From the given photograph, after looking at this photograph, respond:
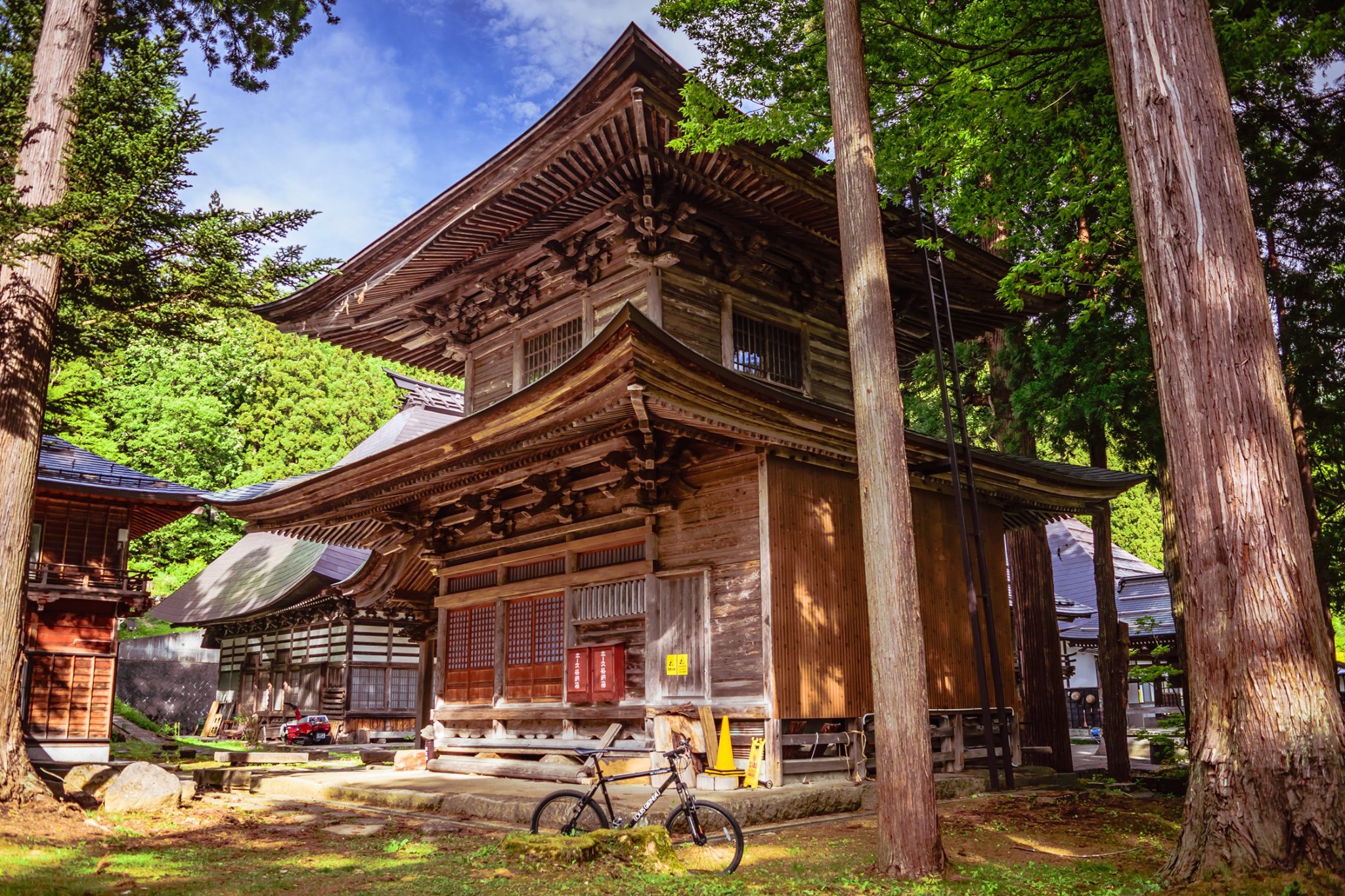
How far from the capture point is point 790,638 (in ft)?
34.3

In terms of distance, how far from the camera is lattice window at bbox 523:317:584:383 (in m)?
13.2

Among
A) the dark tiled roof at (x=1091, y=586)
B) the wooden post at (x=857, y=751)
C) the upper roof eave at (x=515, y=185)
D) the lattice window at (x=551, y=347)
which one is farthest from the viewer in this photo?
the dark tiled roof at (x=1091, y=586)

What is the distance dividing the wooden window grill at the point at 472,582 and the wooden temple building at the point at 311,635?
9.35 metres

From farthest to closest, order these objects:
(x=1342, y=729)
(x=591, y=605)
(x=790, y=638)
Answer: (x=591, y=605), (x=790, y=638), (x=1342, y=729)

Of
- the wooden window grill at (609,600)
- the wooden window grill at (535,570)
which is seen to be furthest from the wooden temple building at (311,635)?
the wooden window grill at (609,600)

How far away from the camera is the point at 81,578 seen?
20906mm

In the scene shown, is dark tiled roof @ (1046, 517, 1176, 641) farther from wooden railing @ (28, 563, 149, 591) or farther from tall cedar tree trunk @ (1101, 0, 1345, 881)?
wooden railing @ (28, 563, 149, 591)

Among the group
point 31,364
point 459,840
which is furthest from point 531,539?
point 31,364

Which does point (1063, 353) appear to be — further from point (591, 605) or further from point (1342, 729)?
point (1342, 729)

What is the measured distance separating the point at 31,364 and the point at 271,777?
6.63m

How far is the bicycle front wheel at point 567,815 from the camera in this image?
7.49 meters

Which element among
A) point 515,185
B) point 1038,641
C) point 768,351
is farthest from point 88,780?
point 1038,641

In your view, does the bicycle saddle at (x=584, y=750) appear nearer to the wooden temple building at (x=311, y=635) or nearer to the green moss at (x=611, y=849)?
the green moss at (x=611, y=849)

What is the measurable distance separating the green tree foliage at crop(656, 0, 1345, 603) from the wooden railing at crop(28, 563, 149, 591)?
18827mm
